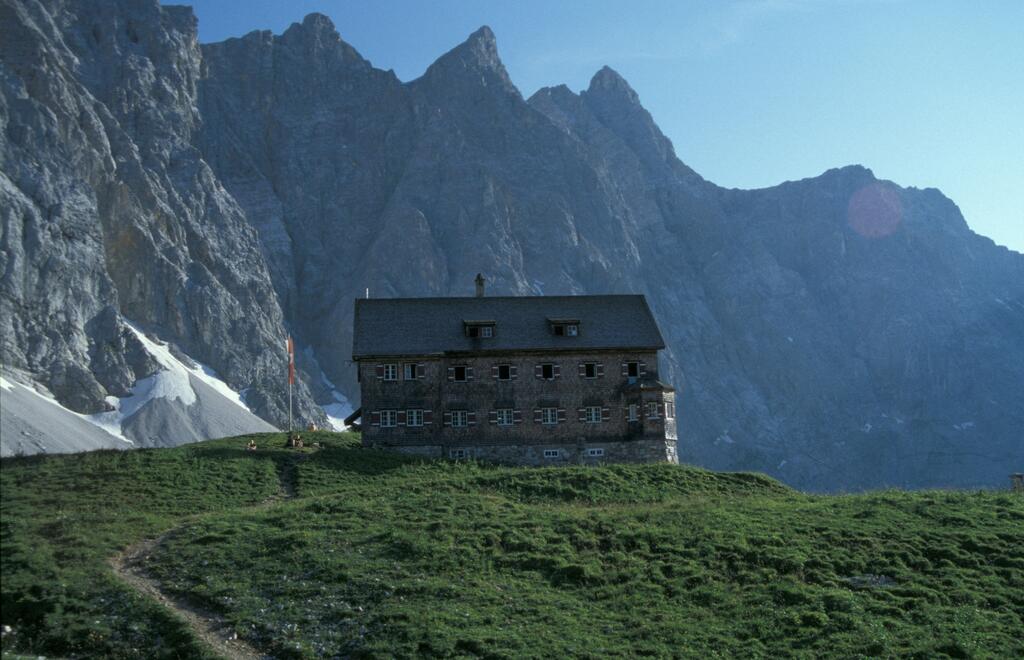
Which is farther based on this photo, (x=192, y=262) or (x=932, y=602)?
(x=192, y=262)

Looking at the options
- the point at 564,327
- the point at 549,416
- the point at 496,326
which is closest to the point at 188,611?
the point at 549,416

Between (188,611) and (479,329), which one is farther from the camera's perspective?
(479,329)

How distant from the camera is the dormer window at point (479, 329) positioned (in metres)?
68.8

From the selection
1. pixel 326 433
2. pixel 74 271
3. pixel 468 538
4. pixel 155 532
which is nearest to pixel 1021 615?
pixel 468 538

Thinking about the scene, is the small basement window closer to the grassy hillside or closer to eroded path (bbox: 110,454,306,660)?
the grassy hillside

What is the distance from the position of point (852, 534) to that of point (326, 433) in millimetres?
39873

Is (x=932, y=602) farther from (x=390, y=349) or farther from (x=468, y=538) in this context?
(x=390, y=349)

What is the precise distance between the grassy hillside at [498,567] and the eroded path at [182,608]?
36 centimetres

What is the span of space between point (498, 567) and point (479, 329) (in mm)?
34162

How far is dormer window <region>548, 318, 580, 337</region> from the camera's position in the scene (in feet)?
228

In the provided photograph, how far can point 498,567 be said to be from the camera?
35938 mm

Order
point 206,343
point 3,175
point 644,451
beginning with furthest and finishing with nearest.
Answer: point 206,343 → point 3,175 → point 644,451

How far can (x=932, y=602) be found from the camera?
113 ft

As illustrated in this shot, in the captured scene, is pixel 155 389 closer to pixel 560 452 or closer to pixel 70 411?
pixel 70 411
